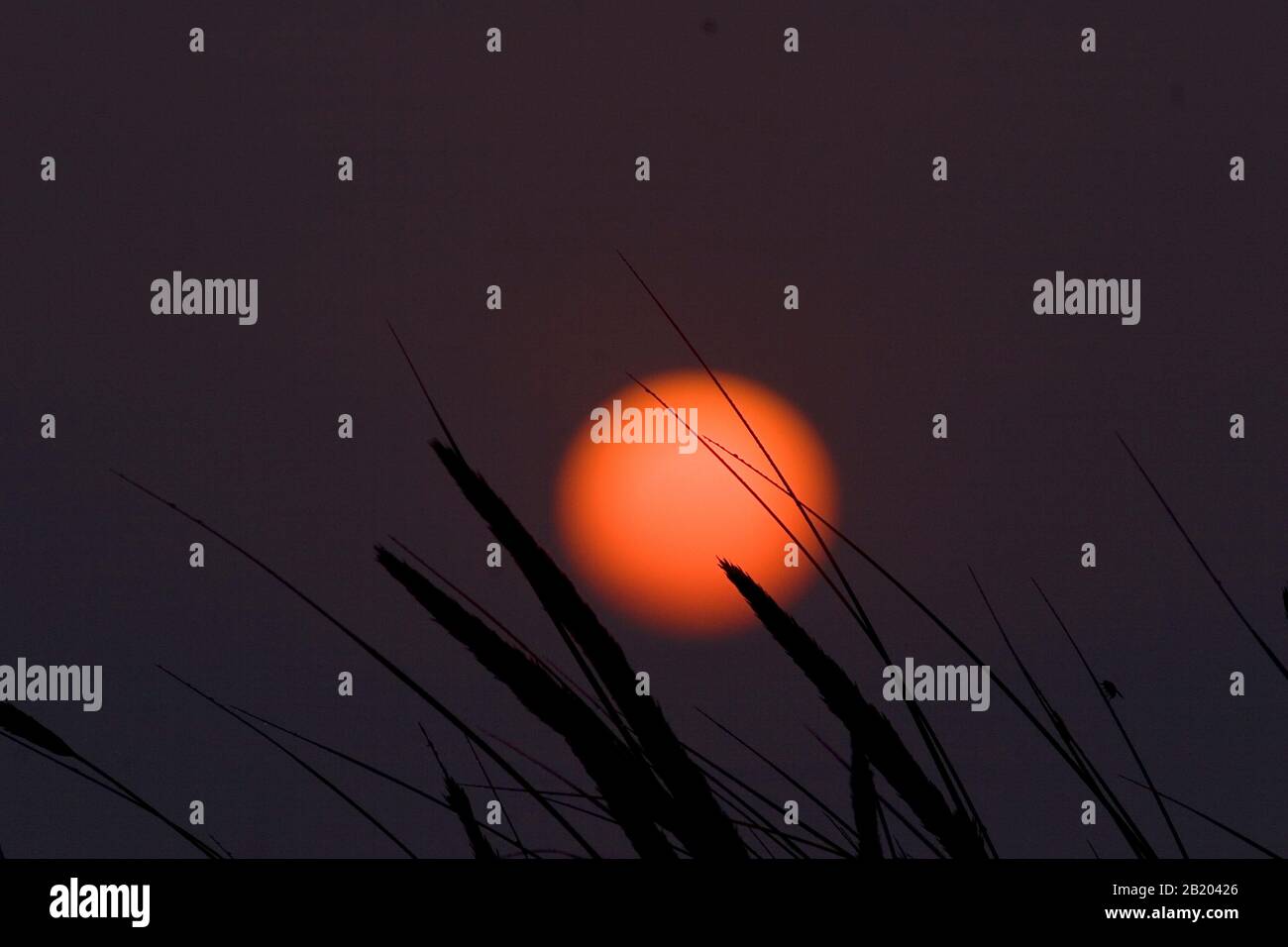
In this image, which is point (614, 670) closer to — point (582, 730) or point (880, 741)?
point (582, 730)

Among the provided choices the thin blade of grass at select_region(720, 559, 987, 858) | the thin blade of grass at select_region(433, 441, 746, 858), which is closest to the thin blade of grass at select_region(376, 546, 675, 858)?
the thin blade of grass at select_region(433, 441, 746, 858)

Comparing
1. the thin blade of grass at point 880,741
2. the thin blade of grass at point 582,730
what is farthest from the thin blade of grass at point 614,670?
the thin blade of grass at point 880,741

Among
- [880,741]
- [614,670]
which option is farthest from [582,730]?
[880,741]

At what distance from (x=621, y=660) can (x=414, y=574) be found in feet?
0.54

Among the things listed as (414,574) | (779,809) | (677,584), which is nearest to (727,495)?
(779,809)

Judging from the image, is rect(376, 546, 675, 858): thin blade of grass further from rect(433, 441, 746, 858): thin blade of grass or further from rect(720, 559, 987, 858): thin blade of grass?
rect(720, 559, 987, 858): thin blade of grass
